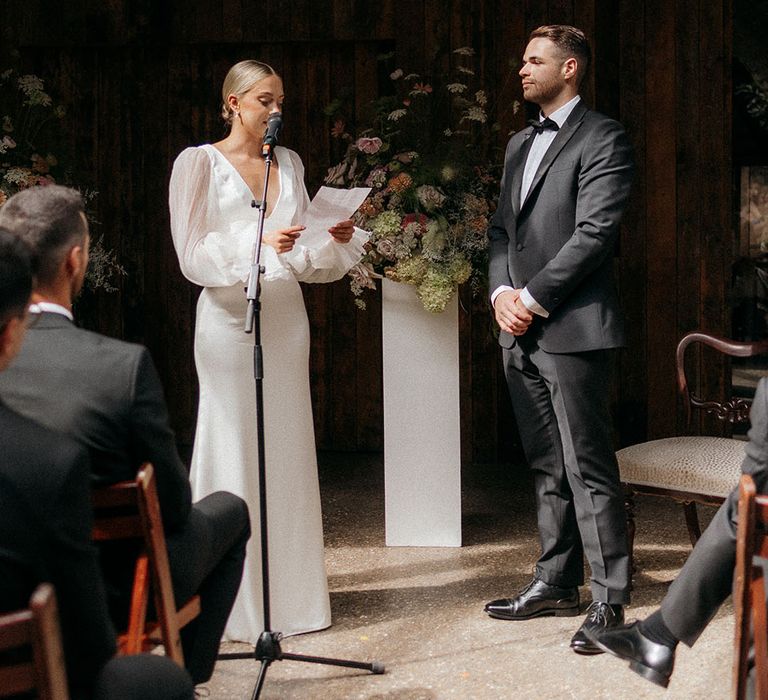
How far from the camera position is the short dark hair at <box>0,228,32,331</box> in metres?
1.78

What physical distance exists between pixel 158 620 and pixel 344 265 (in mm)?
1776

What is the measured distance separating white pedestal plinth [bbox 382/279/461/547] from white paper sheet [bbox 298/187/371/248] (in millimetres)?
1136

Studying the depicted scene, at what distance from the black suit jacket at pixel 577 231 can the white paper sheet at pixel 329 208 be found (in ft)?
2.09

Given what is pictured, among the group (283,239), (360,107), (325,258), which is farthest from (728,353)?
(360,107)

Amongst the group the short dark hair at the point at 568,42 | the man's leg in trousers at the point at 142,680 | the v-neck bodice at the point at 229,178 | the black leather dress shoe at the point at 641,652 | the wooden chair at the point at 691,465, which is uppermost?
the short dark hair at the point at 568,42

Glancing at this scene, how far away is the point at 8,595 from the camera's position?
170 centimetres

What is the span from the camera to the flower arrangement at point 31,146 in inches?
199

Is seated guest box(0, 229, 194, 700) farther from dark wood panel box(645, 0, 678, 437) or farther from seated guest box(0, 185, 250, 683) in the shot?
dark wood panel box(645, 0, 678, 437)

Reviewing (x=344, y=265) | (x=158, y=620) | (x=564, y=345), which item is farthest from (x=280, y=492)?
(x=158, y=620)

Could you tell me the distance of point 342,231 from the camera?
3.75 metres

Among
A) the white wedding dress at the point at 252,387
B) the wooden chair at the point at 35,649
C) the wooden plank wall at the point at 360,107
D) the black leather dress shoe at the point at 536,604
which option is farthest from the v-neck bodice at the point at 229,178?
the wooden plank wall at the point at 360,107

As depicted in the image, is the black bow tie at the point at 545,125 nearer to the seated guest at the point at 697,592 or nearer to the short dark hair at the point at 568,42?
the short dark hair at the point at 568,42

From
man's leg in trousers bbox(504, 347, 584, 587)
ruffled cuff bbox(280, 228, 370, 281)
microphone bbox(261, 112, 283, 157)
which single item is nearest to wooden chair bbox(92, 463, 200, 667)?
microphone bbox(261, 112, 283, 157)

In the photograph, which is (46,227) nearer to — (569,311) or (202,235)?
(202,235)
